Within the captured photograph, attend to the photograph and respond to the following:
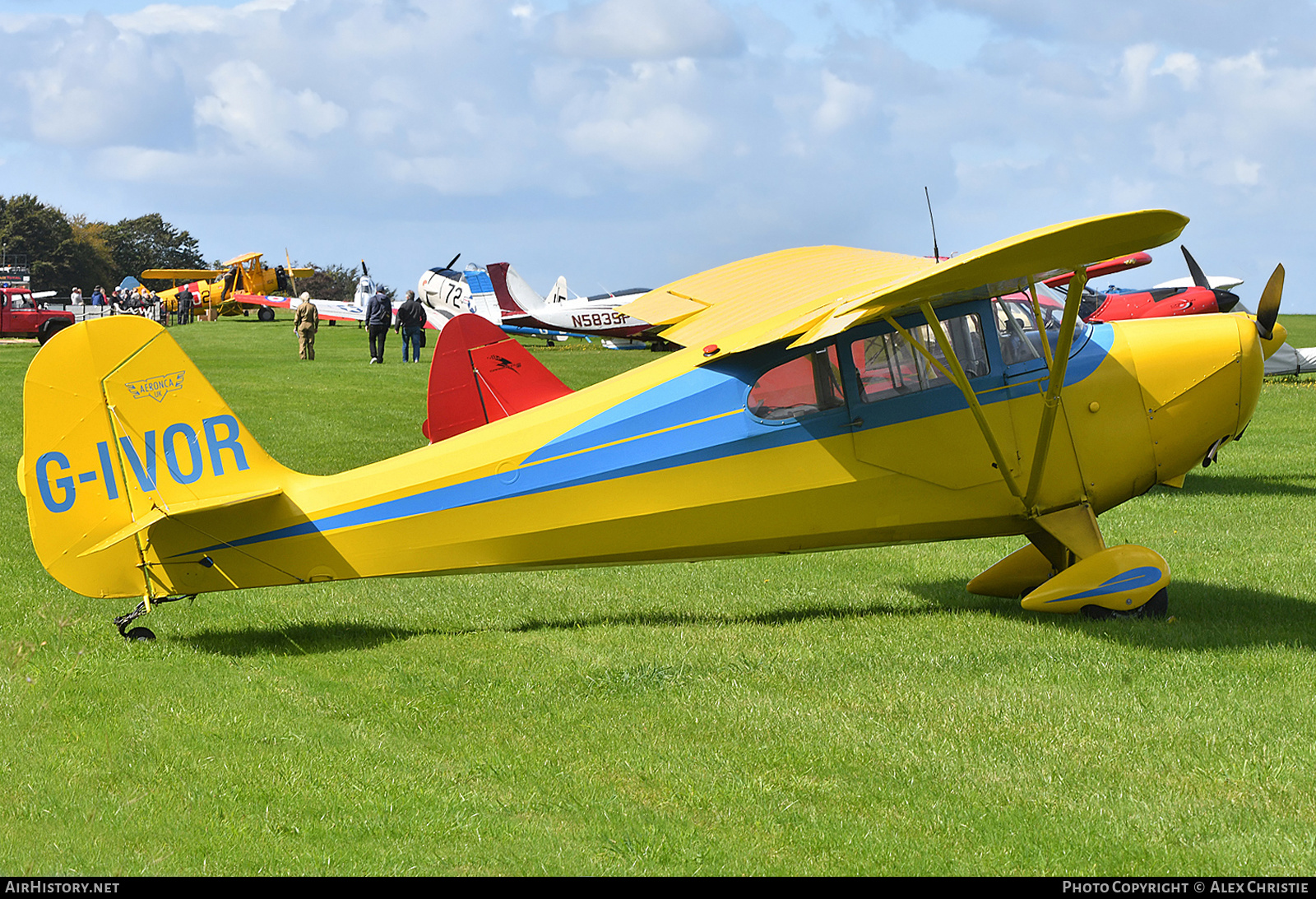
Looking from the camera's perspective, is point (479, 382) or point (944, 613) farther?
point (479, 382)

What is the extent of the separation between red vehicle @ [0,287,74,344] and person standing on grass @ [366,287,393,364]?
16.5 m

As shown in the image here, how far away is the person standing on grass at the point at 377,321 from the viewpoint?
105ft

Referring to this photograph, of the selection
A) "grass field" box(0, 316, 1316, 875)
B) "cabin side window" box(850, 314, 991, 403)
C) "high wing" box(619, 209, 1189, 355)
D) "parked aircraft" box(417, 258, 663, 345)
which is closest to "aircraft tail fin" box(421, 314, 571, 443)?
"high wing" box(619, 209, 1189, 355)

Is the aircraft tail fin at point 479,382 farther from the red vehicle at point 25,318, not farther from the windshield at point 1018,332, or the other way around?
the red vehicle at point 25,318

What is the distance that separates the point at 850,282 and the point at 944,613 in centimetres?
280

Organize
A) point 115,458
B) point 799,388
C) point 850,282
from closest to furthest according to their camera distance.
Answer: point 115,458
point 799,388
point 850,282

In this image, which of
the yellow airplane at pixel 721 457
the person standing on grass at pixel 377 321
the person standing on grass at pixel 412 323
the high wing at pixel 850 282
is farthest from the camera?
the person standing on grass at pixel 412 323

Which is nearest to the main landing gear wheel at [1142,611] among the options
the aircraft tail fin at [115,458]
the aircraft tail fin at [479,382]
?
the aircraft tail fin at [479,382]

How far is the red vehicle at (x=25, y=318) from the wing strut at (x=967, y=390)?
136 feet

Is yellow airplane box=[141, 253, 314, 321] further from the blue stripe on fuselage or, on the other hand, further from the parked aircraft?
the blue stripe on fuselage

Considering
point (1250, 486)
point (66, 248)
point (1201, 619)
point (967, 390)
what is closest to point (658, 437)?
point (967, 390)

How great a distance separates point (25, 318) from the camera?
139ft

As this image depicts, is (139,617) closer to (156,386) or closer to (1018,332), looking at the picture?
(156,386)
